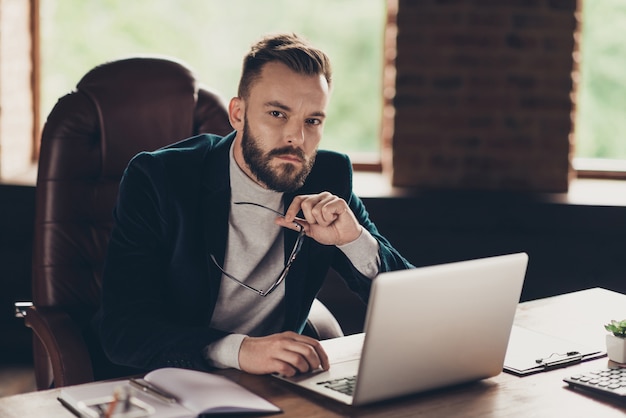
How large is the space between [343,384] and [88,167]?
3.28 ft

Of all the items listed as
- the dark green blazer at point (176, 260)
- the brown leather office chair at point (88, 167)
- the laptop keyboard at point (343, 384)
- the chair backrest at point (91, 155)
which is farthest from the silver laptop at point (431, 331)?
the chair backrest at point (91, 155)

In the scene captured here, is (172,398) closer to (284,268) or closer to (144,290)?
(144,290)

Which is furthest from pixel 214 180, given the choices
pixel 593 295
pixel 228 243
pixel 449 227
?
pixel 449 227

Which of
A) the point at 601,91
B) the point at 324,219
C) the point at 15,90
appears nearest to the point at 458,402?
the point at 324,219

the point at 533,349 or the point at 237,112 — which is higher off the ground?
the point at 237,112

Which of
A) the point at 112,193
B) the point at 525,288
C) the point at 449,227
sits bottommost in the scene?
the point at 525,288

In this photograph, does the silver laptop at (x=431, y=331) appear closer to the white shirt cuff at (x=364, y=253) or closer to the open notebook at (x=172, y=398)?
the open notebook at (x=172, y=398)

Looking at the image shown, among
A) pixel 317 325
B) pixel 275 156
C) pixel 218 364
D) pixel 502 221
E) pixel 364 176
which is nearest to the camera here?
pixel 218 364

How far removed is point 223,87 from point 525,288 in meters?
1.44

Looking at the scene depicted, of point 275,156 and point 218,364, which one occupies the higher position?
point 275,156

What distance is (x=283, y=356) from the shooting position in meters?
1.54

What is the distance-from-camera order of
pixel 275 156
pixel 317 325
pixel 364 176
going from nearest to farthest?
pixel 275 156 → pixel 317 325 → pixel 364 176

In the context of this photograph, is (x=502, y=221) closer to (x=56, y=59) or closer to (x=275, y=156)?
(x=275, y=156)

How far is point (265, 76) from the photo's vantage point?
1945 mm
